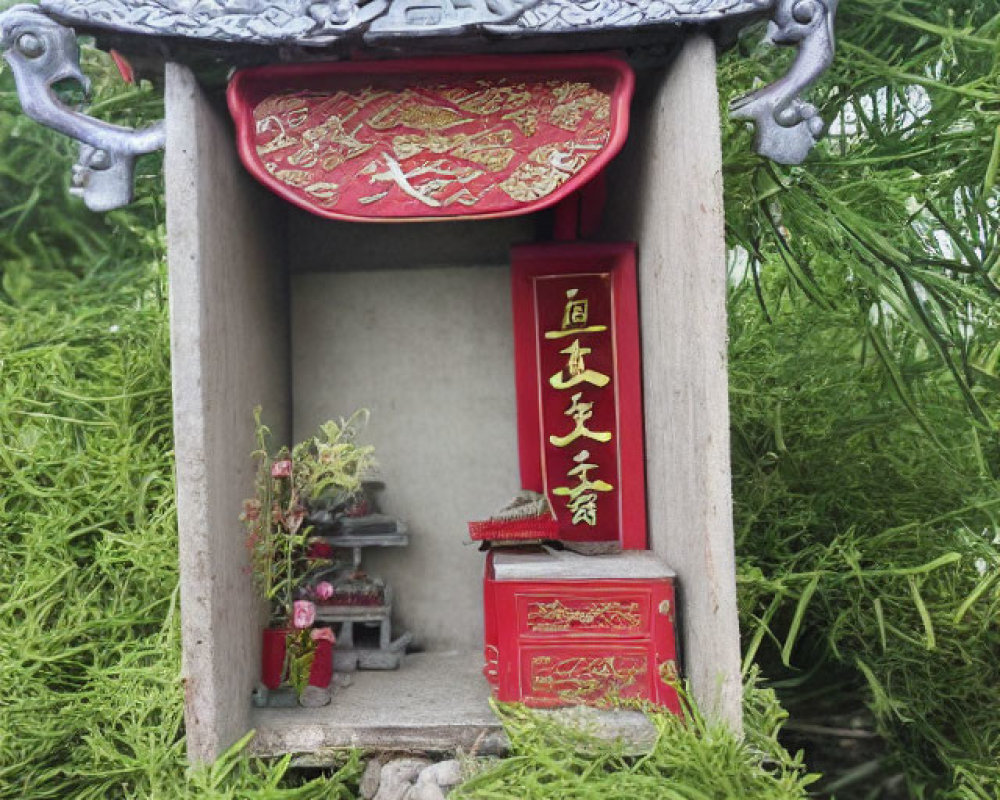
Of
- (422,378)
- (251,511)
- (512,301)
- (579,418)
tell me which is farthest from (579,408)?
(251,511)

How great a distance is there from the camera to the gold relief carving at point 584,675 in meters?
1.79

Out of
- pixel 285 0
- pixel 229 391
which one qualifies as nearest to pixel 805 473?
pixel 229 391

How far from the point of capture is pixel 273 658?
1975 mm

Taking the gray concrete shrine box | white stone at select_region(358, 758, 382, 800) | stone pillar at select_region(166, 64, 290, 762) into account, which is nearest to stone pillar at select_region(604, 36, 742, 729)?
the gray concrete shrine box

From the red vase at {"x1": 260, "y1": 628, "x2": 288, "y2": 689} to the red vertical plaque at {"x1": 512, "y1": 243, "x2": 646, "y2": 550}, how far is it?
628 mm

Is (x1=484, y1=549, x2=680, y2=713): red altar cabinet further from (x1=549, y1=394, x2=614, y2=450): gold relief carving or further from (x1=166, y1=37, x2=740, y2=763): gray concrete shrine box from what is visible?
(x1=549, y1=394, x2=614, y2=450): gold relief carving

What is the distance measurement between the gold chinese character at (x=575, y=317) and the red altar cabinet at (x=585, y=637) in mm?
609

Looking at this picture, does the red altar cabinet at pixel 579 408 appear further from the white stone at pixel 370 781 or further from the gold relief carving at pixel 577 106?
the gold relief carving at pixel 577 106

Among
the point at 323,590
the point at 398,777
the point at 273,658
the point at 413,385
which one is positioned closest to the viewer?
the point at 398,777

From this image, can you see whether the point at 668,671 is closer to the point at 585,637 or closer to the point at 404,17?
the point at 585,637

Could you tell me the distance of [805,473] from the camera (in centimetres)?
238

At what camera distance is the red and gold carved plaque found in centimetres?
175

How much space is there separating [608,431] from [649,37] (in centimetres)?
84

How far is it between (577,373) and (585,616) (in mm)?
599
